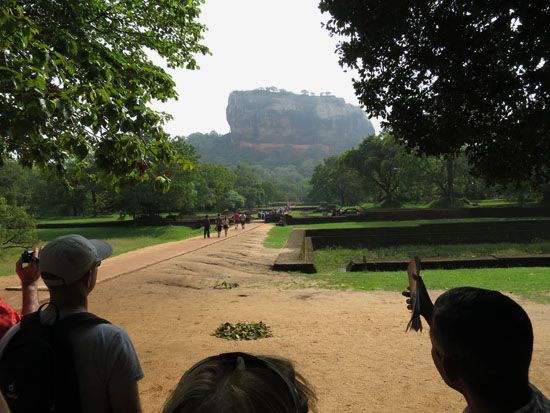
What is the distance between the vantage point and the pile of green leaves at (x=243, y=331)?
20.1ft

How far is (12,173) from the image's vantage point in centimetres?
4478

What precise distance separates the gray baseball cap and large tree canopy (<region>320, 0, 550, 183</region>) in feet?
12.3

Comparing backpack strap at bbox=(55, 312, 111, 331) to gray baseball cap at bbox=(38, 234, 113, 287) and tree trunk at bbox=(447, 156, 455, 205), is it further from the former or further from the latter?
tree trunk at bbox=(447, 156, 455, 205)

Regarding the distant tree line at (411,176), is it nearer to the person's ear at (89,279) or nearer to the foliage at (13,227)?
the foliage at (13,227)

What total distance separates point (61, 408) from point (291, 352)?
4203mm

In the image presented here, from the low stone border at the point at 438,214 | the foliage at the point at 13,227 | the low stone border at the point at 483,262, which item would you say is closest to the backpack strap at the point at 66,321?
the low stone border at the point at 483,262

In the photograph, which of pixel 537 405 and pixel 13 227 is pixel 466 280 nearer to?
pixel 537 405

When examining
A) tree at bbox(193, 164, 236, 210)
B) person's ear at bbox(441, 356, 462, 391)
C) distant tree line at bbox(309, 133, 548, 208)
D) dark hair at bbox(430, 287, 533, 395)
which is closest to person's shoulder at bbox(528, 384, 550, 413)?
dark hair at bbox(430, 287, 533, 395)

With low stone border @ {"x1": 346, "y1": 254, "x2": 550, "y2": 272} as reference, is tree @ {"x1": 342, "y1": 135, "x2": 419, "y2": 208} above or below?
above

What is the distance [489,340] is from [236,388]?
0.79 metres

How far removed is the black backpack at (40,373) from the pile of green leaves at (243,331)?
15.5 feet

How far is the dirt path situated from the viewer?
412 centimetres

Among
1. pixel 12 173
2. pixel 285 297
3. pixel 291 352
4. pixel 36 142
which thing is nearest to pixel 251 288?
pixel 285 297

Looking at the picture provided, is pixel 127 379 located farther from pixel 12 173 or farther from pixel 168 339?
pixel 12 173
